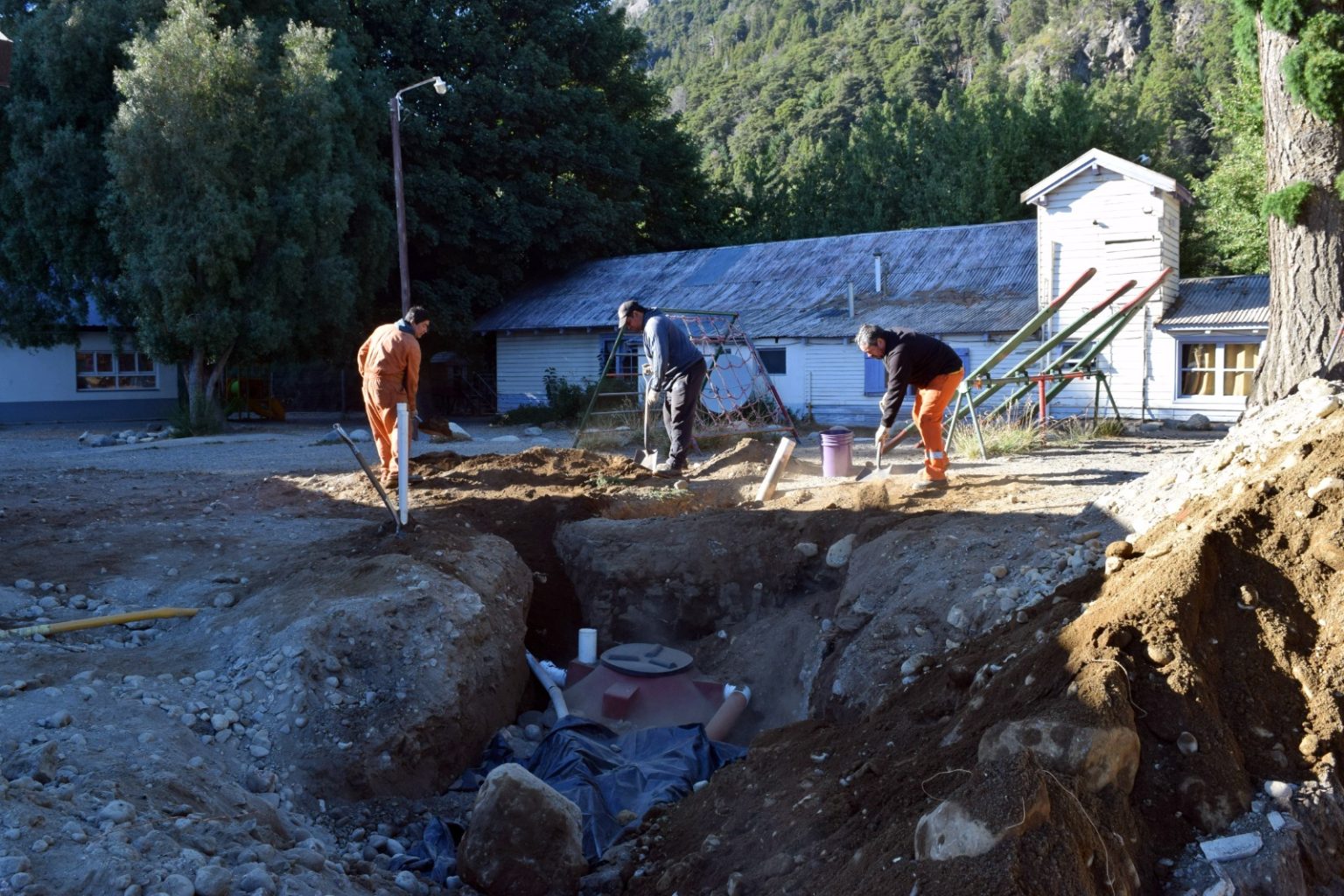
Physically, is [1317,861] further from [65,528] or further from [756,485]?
[65,528]

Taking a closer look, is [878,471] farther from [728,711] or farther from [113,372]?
[113,372]

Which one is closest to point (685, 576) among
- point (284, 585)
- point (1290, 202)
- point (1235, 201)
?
point (284, 585)

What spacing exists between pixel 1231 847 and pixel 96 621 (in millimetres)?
5166

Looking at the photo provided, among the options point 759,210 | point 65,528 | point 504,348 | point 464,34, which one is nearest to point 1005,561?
point 65,528

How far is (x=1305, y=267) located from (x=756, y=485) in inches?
177

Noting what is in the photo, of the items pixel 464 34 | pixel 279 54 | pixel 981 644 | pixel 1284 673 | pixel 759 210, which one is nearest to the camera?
pixel 1284 673

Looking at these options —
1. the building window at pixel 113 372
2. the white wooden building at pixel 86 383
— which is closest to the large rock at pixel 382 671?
the white wooden building at pixel 86 383

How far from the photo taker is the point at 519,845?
4020 millimetres

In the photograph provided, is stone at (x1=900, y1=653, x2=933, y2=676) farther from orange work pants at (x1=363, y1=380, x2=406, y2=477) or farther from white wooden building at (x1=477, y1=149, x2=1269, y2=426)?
white wooden building at (x1=477, y1=149, x2=1269, y2=426)

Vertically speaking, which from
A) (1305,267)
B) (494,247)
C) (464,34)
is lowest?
(1305,267)

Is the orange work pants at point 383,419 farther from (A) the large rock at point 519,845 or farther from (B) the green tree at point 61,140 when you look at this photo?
(B) the green tree at point 61,140

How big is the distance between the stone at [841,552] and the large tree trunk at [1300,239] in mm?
2957

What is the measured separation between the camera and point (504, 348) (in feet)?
81.8

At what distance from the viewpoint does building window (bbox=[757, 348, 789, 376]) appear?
20641 millimetres
